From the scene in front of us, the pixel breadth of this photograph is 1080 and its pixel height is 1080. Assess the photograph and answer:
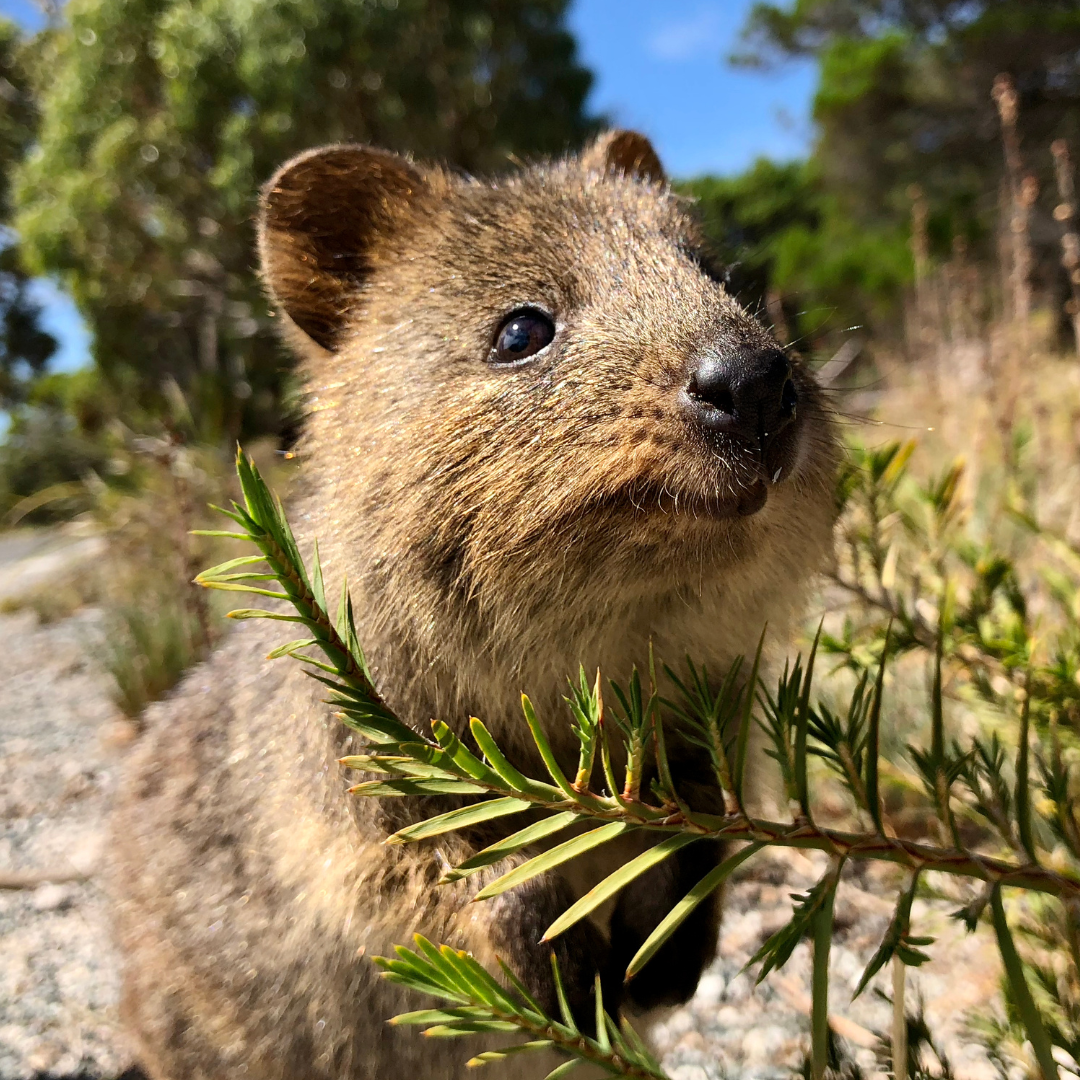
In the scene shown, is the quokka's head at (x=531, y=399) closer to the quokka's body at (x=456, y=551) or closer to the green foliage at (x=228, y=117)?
the quokka's body at (x=456, y=551)

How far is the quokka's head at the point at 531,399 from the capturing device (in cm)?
161

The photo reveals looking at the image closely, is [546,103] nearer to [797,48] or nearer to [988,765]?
[797,48]

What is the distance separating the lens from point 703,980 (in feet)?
9.78

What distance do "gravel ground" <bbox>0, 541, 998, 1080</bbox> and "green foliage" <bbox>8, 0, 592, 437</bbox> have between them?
828cm

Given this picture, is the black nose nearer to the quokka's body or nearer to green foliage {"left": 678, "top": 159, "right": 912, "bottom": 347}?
the quokka's body

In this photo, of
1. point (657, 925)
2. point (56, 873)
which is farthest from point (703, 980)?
point (56, 873)

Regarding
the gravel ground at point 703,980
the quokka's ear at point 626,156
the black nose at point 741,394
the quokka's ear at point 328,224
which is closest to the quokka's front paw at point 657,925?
the gravel ground at point 703,980

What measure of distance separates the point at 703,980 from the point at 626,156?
2771 millimetres

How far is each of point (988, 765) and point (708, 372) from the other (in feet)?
2.86

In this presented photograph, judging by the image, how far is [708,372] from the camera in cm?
157

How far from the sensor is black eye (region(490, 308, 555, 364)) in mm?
1945

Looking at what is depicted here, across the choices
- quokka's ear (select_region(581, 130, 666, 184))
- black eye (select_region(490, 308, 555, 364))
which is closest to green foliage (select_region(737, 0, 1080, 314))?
quokka's ear (select_region(581, 130, 666, 184))

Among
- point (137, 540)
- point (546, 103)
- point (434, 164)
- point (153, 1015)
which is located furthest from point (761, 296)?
point (546, 103)

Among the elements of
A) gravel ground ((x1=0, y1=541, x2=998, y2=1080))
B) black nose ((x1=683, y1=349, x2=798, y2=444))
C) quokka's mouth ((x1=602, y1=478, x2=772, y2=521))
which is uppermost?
black nose ((x1=683, y1=349, x2=798, y2=444))
